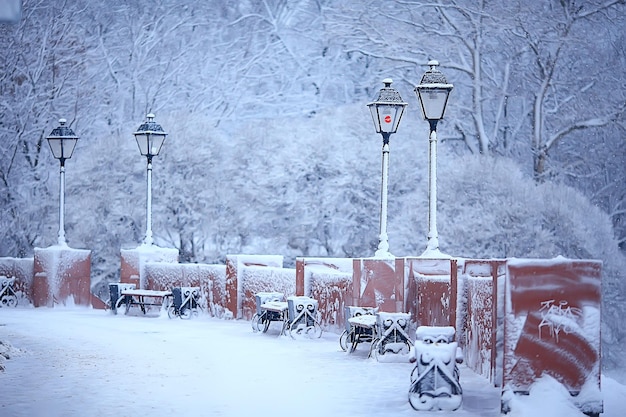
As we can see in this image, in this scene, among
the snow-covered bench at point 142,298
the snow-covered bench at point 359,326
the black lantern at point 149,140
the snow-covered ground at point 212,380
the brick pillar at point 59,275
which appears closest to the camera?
the snow-covered ground at point 212,380

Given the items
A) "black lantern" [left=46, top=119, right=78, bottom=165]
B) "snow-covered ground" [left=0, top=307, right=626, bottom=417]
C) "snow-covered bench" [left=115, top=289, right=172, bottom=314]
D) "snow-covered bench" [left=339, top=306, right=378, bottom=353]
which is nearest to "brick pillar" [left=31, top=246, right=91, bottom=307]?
"snow-covered bench" [left=115, top=289, right=172, bottom=314]

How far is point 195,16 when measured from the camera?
5244 centimetres

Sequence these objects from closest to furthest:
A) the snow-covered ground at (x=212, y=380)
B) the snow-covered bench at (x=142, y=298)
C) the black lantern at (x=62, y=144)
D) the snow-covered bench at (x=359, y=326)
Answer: the snow-covered ground at (x=212, y=380) → the snow-covered bench at (x=359, y=326) → the snow-covered bench at (x=142, y=298) → the black lantern at (x=62, y=144)

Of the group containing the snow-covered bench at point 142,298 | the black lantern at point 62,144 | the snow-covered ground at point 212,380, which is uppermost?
the black lantern at point 62,144

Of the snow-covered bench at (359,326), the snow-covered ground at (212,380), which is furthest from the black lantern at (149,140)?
the snow-covered bench at (359,326)

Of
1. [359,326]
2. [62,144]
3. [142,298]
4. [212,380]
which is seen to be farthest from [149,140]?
[212,380]

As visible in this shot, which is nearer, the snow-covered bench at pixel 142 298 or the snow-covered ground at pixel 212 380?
the snow-covered ground at pixel 212 380

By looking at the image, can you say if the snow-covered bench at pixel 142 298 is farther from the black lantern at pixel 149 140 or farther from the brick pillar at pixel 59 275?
the black lantern at pixel 149 140

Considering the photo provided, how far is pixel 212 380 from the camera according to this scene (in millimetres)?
12898

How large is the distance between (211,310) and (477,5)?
22.2 metres

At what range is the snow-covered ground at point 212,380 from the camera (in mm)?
10562

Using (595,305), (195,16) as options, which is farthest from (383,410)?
(195,16)

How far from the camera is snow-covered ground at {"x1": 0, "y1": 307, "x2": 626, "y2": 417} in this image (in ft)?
34.7

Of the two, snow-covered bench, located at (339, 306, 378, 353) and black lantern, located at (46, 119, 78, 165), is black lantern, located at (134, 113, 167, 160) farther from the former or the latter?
snow-covered bench, located at (339, 306, 378, 353)
